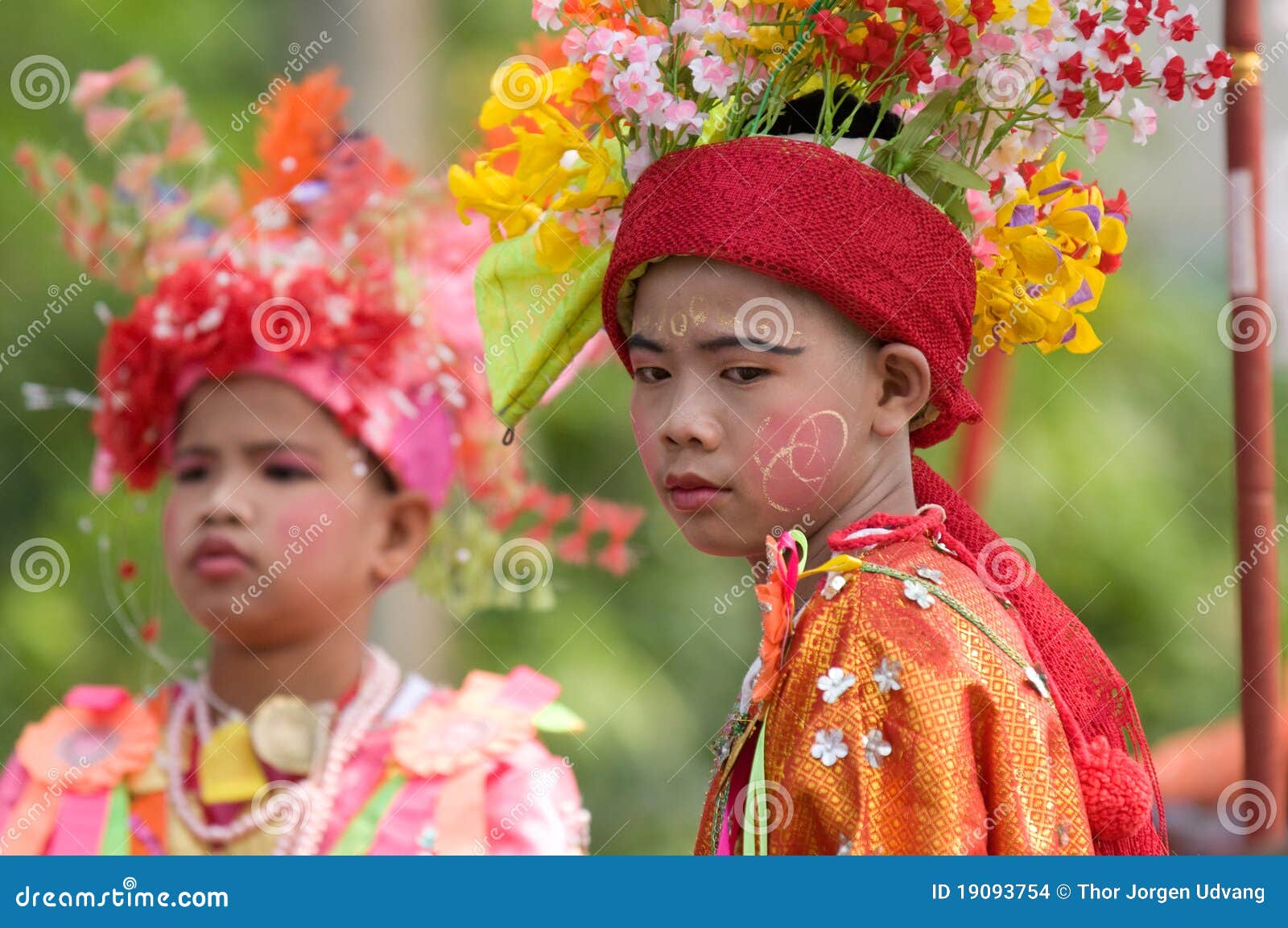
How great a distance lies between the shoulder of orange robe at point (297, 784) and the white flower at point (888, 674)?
1.54m

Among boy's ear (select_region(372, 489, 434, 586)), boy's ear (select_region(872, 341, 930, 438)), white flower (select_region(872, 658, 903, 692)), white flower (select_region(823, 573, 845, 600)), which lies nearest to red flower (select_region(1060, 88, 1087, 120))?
boy's ear (select_region(872, 341, 930, 438))

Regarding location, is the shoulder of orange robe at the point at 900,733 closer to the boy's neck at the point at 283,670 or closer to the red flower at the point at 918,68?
the red flower at the point at 918,68

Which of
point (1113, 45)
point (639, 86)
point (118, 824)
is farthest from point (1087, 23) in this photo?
point (118, 824)

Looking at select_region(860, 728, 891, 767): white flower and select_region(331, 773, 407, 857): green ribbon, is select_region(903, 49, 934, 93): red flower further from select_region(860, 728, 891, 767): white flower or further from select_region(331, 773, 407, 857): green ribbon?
select_region(331, 773, 407, 857): green ribbon

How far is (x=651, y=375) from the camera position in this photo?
2.32m

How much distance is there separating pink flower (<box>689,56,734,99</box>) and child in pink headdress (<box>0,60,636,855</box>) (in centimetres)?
149

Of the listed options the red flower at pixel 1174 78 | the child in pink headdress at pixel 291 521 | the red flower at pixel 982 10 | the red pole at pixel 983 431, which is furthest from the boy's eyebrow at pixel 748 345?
Result: the red pole at pixel 983 431

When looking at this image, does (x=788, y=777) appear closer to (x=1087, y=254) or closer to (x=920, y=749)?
(x=920, y=749)

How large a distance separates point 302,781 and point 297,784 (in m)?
0.01

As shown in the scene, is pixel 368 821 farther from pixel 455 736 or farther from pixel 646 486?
pixel 646 486

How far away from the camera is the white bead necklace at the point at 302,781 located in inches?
133

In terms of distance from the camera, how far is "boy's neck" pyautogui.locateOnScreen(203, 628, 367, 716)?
3541 mm

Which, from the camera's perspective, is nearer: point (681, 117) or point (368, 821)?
point (681, 117)

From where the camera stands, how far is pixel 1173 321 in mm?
6215
